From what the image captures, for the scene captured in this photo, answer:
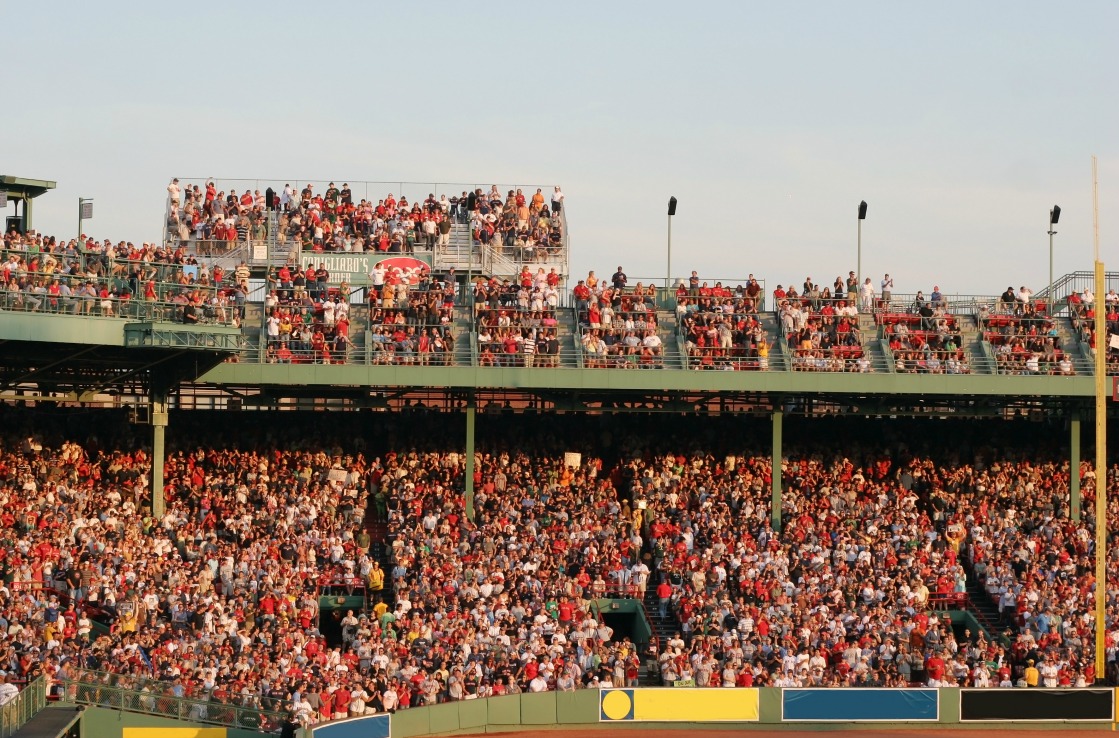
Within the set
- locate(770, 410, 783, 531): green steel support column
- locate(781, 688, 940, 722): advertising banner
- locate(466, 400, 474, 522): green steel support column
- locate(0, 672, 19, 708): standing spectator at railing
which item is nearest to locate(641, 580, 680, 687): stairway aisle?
locate(781, 688, 940, 722): advertising banner

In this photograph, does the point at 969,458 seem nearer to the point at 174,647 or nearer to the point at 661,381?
the point at 661,381

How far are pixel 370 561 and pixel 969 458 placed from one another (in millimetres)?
14696

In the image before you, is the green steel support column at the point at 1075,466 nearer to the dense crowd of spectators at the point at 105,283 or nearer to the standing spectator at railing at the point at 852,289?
the standing spectator at railing at the point at 852,289

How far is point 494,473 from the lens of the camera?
35.6 m

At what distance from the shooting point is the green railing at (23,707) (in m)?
21.5

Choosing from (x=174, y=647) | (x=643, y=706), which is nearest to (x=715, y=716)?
(x=643, y=706)

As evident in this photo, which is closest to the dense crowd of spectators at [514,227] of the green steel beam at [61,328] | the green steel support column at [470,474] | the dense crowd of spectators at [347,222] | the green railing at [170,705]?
the dense crowd of spectators at [347,222]

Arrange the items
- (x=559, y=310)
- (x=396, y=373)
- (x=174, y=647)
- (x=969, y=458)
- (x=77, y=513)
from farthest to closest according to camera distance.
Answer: (x=969, y=458), (x=559, y=310), (x=396, y=373), (x=77, y=513), (x=174, y=647)

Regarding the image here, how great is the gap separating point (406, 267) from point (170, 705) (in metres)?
14.9

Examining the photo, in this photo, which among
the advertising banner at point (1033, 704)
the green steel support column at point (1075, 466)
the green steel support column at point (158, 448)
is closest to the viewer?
the advertising banner at point (1033, 704)

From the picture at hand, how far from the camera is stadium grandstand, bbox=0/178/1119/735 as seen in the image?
93.9 feet

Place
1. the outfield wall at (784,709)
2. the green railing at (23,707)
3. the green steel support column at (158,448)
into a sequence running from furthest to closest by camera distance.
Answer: the green steel support column at (158,448)
the outfield wall at (784,709)
the green railing at (23,707)

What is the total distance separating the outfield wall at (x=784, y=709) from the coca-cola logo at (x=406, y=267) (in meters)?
12.5

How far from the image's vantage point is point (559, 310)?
35.4 meters
